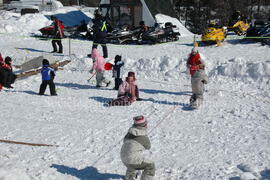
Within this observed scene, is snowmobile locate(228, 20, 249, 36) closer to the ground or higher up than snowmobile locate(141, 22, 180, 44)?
higher up

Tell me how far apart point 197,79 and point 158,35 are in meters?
8.38

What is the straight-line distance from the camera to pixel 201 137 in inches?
270

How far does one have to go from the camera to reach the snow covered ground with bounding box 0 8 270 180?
5574 mm

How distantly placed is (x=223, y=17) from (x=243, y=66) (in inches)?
925

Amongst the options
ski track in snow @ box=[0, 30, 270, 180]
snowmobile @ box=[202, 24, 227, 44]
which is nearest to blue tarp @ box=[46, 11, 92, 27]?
snowmobile @ box=[202, 24, 227, 44]

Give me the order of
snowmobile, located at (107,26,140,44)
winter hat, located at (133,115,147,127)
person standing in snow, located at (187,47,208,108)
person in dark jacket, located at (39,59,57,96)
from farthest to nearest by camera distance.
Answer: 1. snowmobile, located at (107,26,140,44)
2. person in dark jacket, located at (39,59,57,96)
3. person standing in snow, located at (187,47,208,108)
4. winter hat, located at (133,115,147,127)

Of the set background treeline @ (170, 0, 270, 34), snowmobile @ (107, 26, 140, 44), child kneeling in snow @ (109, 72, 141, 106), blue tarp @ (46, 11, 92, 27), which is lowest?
child kneeling in snow @ (109, 72, 141, 106)

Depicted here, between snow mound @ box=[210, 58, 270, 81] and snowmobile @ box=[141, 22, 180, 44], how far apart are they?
226 inches

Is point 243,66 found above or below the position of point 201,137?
above

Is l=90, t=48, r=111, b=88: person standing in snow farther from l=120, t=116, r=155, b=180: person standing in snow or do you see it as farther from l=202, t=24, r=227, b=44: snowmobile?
l=202, t=24, r=227, b=44: snowmobile

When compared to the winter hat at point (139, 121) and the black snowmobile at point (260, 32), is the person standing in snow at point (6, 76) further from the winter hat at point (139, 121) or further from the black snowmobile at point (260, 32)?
the black snowmobile at point (260, 32)

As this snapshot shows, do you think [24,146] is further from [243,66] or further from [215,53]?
[215,53]

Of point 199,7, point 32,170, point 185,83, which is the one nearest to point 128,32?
point 185,83

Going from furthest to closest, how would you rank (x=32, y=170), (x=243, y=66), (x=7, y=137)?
(x=243, y=66) < (x=7, y=137) < (x=32, y=170)
